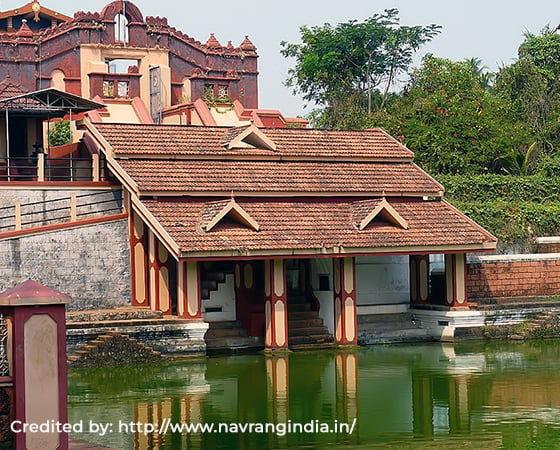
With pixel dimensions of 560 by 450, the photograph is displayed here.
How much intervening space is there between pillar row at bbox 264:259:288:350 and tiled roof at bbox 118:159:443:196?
176 cm

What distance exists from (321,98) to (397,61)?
3.17 m

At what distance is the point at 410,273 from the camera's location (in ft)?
84.7

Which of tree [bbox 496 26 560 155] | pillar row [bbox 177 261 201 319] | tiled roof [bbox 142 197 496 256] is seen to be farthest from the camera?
tree [bbox 496 26 560 155]

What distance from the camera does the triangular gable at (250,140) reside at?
80.4 ft

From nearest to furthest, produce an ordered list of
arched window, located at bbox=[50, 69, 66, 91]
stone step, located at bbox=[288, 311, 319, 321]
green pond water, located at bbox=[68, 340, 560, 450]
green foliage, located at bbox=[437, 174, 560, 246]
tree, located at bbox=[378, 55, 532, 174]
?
green pond water, located at bbox=[68, 340, 560, 450] < stone step, located at bbox=[288, 311, 319, 321] < green foliage, located at bbox=[437, 174, 560, 246] < tree, located at bbox=[378, 55, 532, 174] < arched window, located at bbox=[50, 69, 66, 91]

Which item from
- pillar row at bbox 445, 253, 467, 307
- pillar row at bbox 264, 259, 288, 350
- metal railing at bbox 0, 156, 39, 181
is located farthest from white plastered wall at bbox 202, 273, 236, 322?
metal railing at bbox 0, 156, 39, 181

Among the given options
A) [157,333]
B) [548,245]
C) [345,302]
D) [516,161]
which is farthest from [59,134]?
[516,161]

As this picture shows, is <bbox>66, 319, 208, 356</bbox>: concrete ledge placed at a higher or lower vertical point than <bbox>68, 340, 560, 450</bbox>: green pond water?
higher

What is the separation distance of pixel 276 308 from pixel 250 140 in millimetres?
4344

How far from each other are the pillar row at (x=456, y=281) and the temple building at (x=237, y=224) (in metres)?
0.03

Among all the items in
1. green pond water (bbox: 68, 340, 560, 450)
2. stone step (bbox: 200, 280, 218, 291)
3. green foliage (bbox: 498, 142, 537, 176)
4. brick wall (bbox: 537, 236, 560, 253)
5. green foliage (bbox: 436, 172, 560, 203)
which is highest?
green foliage (bbox: 498, 142, 537, 176)

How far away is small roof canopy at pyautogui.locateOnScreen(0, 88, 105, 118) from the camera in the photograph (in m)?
25.1

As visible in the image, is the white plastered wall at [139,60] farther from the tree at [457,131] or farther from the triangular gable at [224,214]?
the triangular gable at [224,214]

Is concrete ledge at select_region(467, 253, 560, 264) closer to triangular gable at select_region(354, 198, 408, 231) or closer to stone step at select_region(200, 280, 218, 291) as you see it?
triangular gable at select_region(354, 198, 408, 231)
